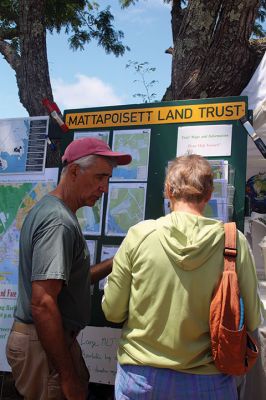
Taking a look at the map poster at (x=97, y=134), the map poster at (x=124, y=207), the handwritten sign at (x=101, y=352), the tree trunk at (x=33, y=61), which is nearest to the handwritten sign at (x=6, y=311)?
the handwritten sign at (x=101, y=352)

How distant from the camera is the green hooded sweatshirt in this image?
4.94 feet

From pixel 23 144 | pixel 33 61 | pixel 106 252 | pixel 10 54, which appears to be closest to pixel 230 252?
pixel 106 252

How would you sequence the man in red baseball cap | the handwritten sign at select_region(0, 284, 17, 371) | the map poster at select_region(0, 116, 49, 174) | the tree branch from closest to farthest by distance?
the man in red baseball cap → the handwritten sign at select_region(0, 284, 17, 371) → the map poster at select_region(0, 116, 49, 174) → the tree branch

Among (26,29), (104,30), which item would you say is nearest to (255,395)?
(26,29)

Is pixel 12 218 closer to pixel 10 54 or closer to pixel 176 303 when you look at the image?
pixel 176 303

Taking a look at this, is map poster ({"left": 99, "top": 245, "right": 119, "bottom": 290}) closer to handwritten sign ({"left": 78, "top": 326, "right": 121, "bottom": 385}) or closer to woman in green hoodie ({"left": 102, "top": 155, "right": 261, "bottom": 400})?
handwritten sign ({"left": 78, "top": 326, "right": 121, "bottom": 385})

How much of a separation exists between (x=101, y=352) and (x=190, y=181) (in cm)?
145

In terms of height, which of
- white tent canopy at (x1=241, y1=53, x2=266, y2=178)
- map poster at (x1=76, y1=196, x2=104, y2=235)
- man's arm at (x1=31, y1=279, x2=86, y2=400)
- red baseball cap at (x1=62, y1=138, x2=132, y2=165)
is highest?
white tent canopy at (x1=241, y1=53, x2=266, y2=178)

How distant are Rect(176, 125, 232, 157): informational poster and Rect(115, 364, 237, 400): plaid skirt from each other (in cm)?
130

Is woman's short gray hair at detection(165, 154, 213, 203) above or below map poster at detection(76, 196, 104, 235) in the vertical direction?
above

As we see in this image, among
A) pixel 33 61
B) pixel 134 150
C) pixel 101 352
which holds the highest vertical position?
pixel 33 61

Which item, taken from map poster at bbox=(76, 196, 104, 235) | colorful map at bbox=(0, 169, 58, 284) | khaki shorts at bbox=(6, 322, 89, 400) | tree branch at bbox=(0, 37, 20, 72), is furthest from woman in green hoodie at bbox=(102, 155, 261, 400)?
tree branch at bbox=(0, 37, 20, 72)

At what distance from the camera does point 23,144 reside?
3100 millimetres

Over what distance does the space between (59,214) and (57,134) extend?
1382 millimetres
